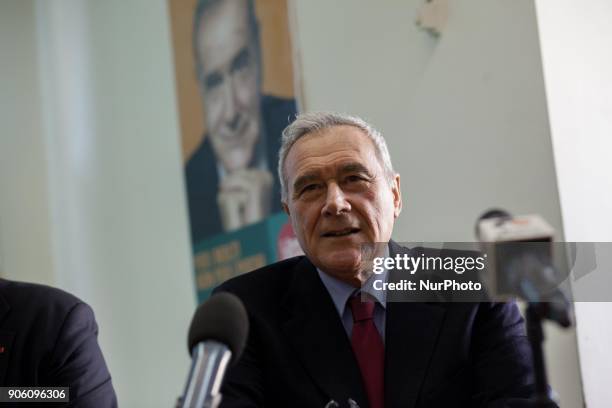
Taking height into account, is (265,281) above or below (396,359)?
above

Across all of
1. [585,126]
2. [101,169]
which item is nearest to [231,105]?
[101,169]

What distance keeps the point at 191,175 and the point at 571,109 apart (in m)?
2.34

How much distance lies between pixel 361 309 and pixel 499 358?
318 millimetres

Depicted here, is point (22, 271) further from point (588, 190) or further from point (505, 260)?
point (505, 260)

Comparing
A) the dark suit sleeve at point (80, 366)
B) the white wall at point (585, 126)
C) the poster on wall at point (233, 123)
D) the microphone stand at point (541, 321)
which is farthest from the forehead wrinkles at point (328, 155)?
the poster on wall at point (233, 123)

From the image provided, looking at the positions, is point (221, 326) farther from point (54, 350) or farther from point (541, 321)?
point (54, 350)

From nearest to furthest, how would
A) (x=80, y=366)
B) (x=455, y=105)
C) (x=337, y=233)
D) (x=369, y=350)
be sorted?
(x=369, y=350), (x=337, y=233), (x=80, y=366), (x=455, y=105)

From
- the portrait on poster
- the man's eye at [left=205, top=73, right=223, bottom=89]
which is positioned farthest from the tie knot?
the man's eye at [left=205, top=73, right=223, bottom=89]

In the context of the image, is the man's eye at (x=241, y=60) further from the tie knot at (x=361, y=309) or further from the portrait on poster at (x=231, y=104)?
the tie knot at (x=361, y=309)

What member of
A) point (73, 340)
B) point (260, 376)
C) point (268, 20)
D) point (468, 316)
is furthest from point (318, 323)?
point (268, 20)

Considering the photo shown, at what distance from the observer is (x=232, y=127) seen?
13.7 ft

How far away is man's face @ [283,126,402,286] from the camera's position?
6.62 feet

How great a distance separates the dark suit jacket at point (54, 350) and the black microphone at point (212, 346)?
0.91 metres

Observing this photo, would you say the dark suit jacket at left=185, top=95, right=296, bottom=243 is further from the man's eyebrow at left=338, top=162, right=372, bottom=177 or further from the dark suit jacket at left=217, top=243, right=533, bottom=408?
the dark suit jacket at left=217, top=243, right=533, bottom=408
